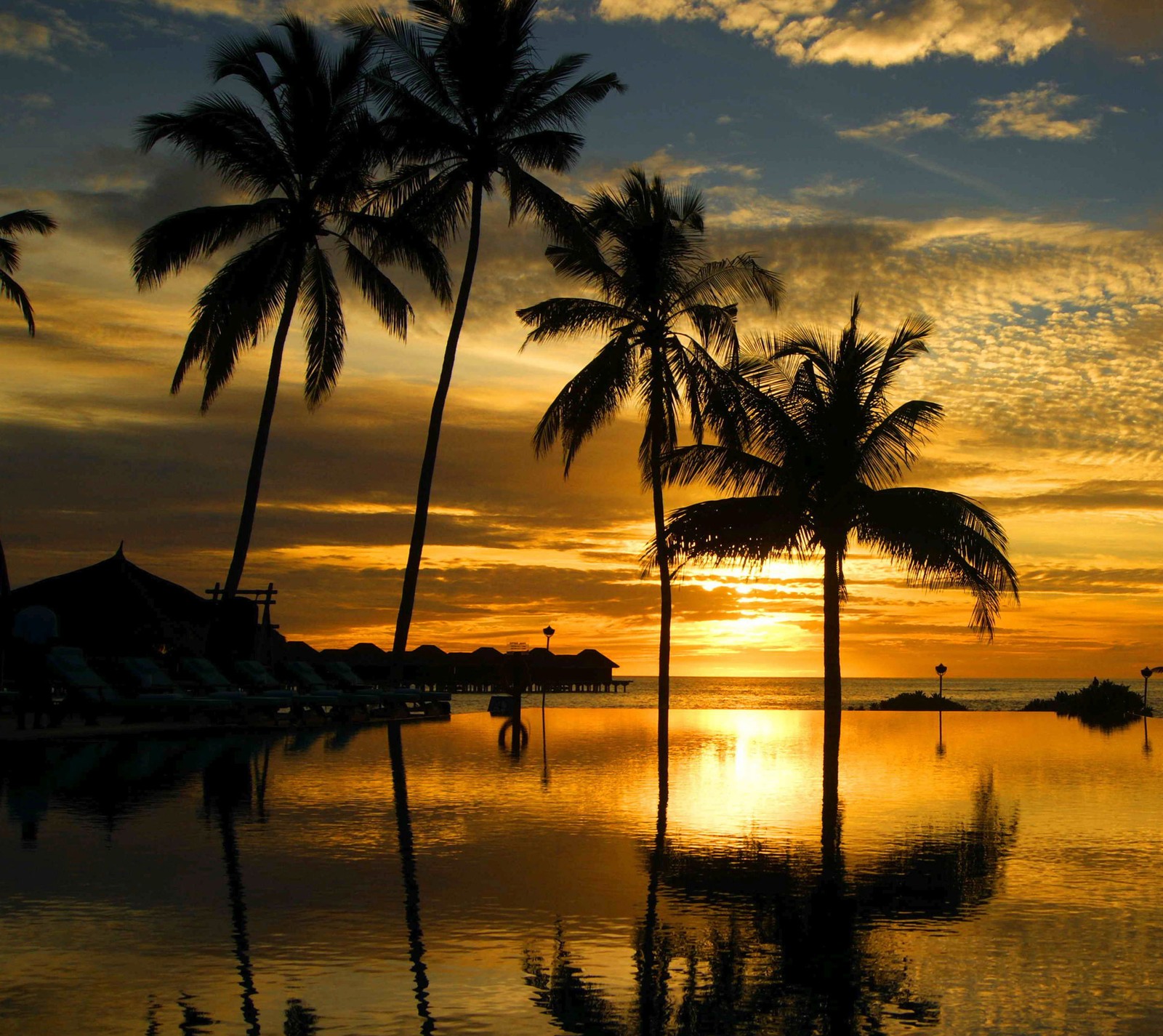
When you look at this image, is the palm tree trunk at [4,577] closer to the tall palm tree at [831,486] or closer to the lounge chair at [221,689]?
the lounge chair at [221,689]

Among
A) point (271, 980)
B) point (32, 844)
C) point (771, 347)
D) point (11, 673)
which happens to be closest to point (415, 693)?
point (11, 673)

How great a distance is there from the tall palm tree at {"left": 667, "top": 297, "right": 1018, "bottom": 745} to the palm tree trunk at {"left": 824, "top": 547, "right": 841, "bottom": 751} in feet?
0.06

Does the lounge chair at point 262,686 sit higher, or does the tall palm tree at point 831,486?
the tall palm tree at point 831,486

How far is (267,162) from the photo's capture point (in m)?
29.5

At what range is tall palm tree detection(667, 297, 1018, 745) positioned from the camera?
2117cm

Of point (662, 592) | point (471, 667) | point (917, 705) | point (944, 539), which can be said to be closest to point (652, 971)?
point (944, 539)

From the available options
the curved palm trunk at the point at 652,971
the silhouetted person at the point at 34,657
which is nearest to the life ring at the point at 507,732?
the silhouetted person at the point at 34,657

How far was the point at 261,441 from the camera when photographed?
30.2 m

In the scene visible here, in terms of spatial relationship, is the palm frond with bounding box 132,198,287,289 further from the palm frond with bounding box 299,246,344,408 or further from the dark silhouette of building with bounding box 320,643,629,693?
the dark silhouette of building with bounding box 320,643,629,693

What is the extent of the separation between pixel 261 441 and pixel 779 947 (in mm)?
25246

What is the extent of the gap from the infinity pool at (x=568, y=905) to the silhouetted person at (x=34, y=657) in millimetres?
6881

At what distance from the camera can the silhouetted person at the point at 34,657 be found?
2264 cm

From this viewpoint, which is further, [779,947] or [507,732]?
[507,732]

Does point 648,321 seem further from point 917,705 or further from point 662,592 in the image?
point 917,705
